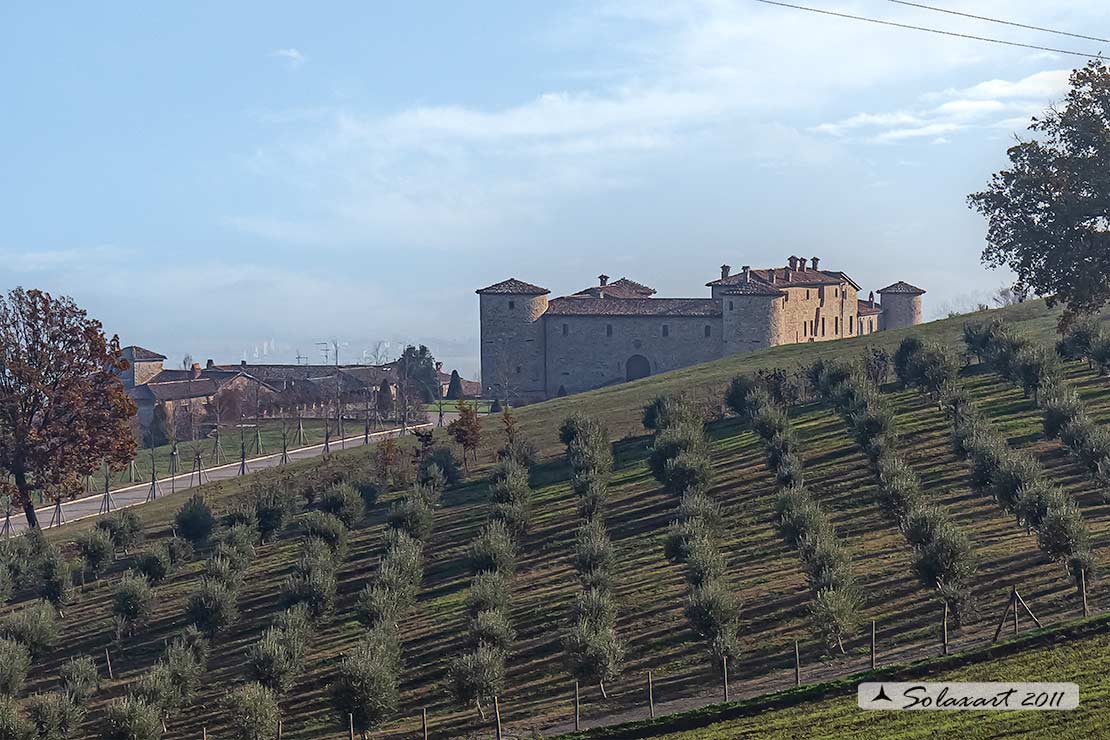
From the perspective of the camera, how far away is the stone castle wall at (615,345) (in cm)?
10450

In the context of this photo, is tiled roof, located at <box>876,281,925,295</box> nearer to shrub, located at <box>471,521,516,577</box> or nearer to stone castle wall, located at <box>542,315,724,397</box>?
stone castle wall, located at <box>542,315,724,397</box>

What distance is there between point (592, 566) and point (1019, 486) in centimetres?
1214

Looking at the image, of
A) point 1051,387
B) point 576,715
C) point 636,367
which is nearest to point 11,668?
point 576,715

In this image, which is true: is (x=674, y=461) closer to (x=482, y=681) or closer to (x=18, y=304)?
(x=482, y=681)

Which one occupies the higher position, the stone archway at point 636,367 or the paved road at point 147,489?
the stone archway at point 636,367

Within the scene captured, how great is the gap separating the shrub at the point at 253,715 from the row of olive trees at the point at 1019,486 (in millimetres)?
18234

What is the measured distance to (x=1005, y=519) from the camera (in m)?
36.3

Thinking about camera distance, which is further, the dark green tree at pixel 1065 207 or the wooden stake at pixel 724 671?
the dark green tree at pixel 1065 207

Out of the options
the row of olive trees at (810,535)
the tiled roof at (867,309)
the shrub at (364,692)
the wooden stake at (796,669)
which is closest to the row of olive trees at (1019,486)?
the row of olive trees at (810,535)

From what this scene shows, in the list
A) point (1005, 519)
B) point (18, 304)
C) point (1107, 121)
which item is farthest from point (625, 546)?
point (18, 304)

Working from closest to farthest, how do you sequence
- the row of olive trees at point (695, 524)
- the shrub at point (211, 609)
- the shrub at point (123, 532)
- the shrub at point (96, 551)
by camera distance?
the row of olive trees at point (695, 524)
the shrub at point (211, 609)
the shrub at point (96, 551)
the shrub at point (123, 532)

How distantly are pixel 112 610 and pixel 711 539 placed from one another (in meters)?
20.2

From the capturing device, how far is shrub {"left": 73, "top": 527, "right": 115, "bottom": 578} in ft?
160

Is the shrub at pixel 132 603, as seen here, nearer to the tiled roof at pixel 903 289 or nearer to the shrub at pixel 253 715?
the shrub at pixel 253 715
